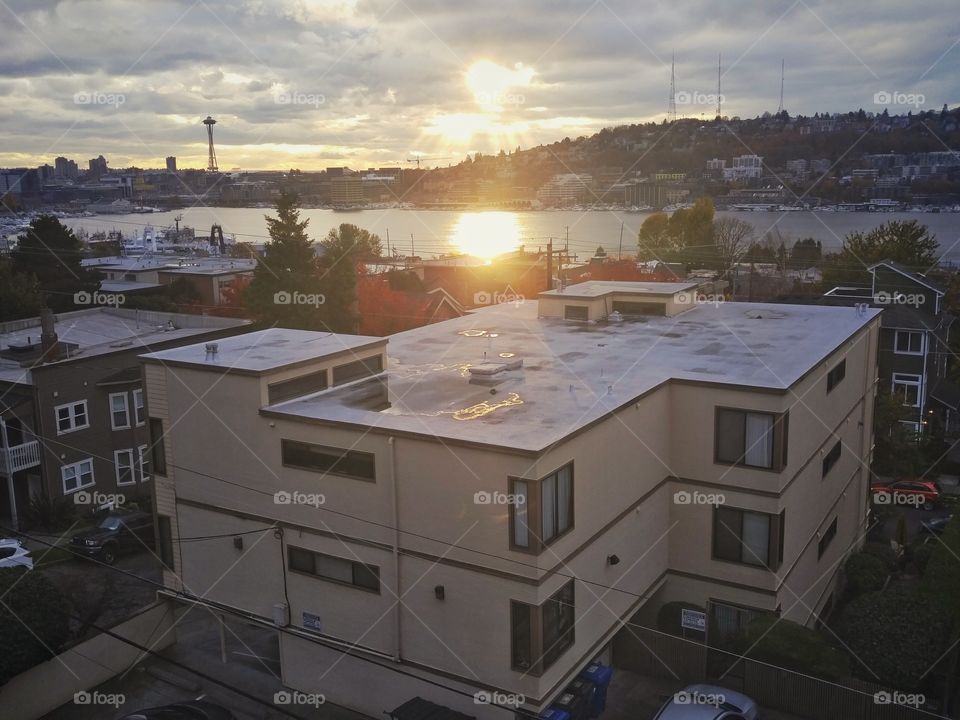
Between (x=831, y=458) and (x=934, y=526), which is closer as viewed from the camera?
(x=831, y=458)

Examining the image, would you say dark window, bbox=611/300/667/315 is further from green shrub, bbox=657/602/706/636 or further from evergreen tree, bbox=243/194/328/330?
evergreen tree, bbox=243/194/328/330

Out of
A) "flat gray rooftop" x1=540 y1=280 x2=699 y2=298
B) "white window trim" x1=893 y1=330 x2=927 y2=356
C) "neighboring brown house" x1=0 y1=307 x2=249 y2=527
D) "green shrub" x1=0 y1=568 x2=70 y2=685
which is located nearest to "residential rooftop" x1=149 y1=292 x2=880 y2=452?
"flat gray rooftop" x1=540 y1=280 x2=699 y2=298

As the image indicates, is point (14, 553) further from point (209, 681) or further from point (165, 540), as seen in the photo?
point (209, 681)

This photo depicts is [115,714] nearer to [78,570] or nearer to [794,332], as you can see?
[78,570]

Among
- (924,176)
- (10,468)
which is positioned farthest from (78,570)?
(924,176)

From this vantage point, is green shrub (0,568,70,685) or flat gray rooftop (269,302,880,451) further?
green shrub (0,568,70,685)

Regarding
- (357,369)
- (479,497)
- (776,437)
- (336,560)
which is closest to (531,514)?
(479,497)
